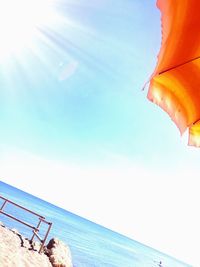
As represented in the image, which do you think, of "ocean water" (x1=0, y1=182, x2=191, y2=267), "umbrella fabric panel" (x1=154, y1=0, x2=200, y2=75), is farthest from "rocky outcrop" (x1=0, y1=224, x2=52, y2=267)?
"ocean water" (x1=0, y1=182, x2=191, y2=267)

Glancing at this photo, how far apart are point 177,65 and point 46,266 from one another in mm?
10720

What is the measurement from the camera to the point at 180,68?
96.0 inches

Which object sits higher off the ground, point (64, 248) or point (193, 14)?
point (64, 248)

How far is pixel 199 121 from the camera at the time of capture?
2791 millimetres

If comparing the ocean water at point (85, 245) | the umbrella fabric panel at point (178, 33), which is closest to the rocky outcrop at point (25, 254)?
the umbrella fabric panel at point (178, 33)

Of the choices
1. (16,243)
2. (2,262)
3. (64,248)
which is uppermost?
(64,248)

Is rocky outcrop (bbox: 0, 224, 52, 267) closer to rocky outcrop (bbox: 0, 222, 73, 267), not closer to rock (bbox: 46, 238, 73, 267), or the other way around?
rocky outcrop (bbox: 0, 222, 73, 267)

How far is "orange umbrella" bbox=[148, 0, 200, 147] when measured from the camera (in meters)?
2.02

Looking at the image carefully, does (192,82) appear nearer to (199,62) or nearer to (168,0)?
(199,62)

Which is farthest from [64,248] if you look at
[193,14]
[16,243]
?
[193,14]

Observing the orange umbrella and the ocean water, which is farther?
the ocean water

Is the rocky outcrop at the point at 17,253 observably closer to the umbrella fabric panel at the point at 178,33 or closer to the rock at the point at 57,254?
the rock at the point at 57,254

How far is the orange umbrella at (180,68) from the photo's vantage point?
202 centimetres

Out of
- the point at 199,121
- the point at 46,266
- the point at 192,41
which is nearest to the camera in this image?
the point at 192,41
